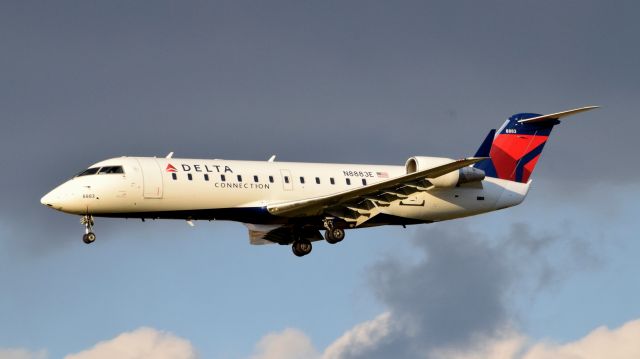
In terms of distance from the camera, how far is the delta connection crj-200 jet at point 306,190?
5253 centimetres

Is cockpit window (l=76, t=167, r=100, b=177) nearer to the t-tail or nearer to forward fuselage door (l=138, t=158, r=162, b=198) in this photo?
forward fuselage door (l=138, t=158, r=162, b=198)

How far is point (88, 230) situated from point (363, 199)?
10253 millimetres

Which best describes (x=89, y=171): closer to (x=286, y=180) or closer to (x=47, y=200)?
(x=47, y=200)

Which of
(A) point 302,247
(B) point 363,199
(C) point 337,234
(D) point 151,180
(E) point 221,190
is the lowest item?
(A) point 302,247

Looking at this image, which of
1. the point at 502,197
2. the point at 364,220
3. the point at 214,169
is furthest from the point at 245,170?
the point at 502,197

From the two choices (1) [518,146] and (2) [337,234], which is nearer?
(2) [337,234]

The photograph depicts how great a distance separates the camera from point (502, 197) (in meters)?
59.2

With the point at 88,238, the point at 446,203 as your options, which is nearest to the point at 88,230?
the point at 88,238

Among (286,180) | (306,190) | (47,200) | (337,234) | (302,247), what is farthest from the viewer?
(302,247)

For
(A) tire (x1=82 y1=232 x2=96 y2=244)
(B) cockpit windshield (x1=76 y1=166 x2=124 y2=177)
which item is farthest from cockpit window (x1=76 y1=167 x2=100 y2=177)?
(A) tire (x1=82 y1=232 x2=96 y2=244)

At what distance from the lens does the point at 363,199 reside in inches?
2151

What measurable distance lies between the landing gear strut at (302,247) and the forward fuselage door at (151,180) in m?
7.79

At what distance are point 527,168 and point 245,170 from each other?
13.0m

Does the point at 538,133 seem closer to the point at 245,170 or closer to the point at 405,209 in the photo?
the point at 405,209
